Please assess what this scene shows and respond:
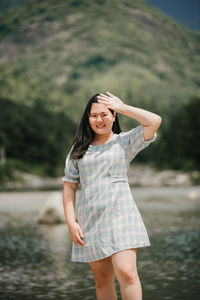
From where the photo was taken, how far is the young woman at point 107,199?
3545mm

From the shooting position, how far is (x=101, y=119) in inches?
153

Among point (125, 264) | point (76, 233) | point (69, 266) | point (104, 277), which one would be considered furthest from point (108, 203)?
point (69, 266)

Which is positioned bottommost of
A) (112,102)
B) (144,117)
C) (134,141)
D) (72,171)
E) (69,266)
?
(69,266)

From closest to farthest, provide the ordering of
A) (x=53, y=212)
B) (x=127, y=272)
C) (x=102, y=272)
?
(x=127, y=272)
(x=102, y=272)
(x=53, y=212)

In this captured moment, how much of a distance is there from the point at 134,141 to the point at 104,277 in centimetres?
107

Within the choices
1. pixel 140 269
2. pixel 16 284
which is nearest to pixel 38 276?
pixel 16 284

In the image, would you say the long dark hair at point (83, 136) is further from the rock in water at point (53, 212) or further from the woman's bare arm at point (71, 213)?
the rock in water at point (53, 212)

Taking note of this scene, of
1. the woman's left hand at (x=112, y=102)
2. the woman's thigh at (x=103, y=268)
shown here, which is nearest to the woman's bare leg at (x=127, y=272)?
the woman's thigh at (x=103, y=268)

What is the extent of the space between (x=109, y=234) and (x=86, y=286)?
280 centimetres

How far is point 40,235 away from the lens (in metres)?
11.7

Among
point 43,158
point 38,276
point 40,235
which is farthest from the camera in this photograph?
point 43,158

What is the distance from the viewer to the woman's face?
3877 millimetres

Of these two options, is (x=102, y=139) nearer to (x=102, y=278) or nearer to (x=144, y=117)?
(x=144, y=117)

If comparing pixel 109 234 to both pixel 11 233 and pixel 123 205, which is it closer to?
pixel 123 205
